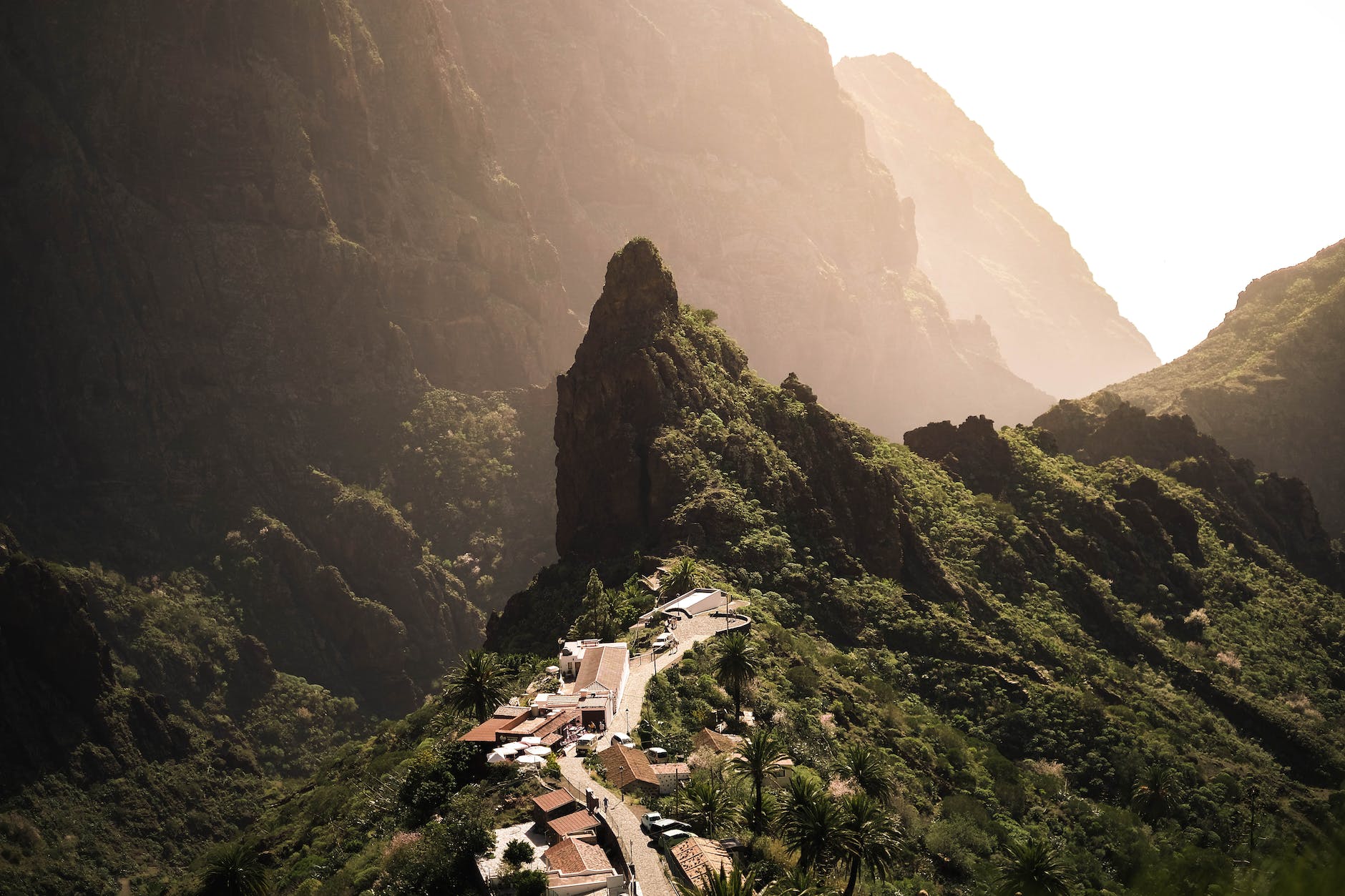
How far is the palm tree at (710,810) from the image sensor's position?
51.2m

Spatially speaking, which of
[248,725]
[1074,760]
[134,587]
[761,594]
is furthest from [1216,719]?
[134,587]

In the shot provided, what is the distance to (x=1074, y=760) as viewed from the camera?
277ft

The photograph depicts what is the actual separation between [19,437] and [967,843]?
177448 mm

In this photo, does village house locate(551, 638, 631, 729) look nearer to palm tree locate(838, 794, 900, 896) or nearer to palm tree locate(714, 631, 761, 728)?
palm tree locate(714, 631, 761, 728)

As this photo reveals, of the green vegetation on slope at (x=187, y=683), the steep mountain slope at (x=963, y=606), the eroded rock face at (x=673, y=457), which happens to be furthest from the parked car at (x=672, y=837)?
the green vegetation on slope at (x=187, y=683)

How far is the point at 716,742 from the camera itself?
63.2 meters

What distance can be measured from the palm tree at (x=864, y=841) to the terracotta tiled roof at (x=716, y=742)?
1240cm

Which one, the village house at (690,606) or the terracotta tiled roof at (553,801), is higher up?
the village house at (690,606)

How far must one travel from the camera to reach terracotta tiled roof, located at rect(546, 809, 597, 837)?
49000 millimetres

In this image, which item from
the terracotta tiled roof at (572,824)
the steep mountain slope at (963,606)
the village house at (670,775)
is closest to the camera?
the terracotta tiled roof at (572,824)

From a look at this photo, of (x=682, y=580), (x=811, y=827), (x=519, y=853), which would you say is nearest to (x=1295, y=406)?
(x=682, y=580)

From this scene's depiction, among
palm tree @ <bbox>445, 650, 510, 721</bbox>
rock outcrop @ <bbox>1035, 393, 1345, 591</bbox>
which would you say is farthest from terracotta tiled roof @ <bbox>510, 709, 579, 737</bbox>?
rock outcrop @ <bbox>1035, 393, 1345, 591</bbox>

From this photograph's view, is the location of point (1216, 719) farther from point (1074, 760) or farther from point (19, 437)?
point (19, 437)

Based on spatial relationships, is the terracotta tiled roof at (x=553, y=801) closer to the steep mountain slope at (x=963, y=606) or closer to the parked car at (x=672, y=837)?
the parked car at (x=672, y=837)
